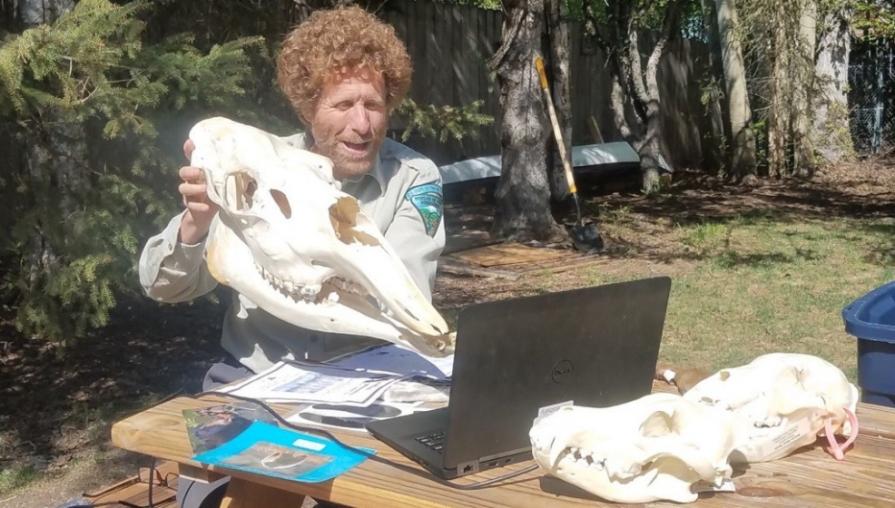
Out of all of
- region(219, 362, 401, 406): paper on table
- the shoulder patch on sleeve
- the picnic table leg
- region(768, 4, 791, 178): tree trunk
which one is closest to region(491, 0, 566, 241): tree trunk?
region(768, 4, 791, 178): tree trunk

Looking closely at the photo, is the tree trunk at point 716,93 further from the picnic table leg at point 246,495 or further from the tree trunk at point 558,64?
the picnic table leg at point 246,495

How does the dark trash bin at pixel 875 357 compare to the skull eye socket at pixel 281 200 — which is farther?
the dark trash bin at pixel 875 357

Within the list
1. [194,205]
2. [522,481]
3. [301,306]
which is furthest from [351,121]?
[522,481]

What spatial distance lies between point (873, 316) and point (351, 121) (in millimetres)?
1876

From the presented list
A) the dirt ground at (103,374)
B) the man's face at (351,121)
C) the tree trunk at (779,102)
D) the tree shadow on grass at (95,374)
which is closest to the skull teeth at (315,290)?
the man's face at (351,121)

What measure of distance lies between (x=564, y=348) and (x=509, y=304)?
19 centimetres

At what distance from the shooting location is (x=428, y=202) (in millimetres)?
3104

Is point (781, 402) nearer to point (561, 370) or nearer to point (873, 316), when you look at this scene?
point (561, 370)

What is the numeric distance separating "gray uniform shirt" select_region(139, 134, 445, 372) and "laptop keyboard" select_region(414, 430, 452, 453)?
716 mm

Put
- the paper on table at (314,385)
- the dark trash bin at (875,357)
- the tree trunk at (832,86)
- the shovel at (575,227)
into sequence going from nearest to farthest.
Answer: the paper on table at (314,385), the dark trash bin at (875,357), the shovel at (575,227), the tree trunk at (832,86)

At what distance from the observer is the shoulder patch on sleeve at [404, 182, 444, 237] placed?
120 inches

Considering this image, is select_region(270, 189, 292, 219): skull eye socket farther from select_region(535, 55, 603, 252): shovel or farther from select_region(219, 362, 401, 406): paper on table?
select_region(535, 55, 603, 252): shovel

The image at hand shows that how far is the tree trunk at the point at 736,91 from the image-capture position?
1377 cm

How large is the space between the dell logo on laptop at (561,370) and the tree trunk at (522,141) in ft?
24.6
